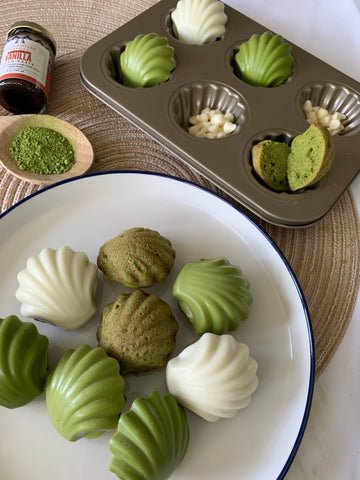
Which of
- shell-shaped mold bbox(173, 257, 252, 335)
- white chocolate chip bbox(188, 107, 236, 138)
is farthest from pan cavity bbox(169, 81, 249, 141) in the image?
shell-shaped mold bbox(173, 257, 252, 335)

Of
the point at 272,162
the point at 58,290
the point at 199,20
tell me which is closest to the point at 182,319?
the point at 58,290

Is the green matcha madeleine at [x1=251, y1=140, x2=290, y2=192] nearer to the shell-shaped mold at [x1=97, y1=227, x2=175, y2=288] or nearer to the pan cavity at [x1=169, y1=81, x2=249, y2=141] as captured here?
the pan cavity at [x1=169, y1=81, x2=249, y2=141]

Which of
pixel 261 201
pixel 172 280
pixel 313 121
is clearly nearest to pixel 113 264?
pixel 172 280

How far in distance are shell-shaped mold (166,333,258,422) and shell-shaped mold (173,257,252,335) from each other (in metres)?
0.04

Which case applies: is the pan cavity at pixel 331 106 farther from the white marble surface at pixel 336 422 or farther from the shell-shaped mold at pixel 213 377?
the shell-shaped mold at pixel 213 377

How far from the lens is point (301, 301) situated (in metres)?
0.75

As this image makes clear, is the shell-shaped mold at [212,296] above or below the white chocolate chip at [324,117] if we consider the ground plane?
below

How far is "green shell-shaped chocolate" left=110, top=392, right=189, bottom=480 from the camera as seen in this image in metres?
0.58

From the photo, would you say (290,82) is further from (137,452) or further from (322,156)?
(137,452)

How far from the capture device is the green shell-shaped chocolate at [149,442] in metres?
0.58

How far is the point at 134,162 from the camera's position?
990 mm

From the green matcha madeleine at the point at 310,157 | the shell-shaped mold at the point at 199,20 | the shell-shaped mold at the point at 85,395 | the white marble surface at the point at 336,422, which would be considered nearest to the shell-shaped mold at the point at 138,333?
the shell-shaped mold at the point at 85,395

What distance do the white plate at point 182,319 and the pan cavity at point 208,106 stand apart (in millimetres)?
202

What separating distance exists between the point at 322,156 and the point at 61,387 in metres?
0.63
